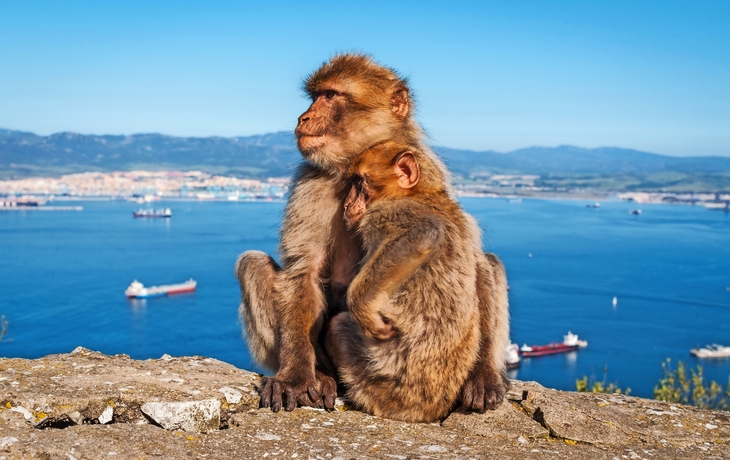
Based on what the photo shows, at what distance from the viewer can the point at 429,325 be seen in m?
2.63

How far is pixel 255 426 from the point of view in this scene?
2.47 meters

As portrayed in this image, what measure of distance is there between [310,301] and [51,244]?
6062cm

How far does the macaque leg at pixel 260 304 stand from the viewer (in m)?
3.11

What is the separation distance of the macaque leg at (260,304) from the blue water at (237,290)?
43.4 feet

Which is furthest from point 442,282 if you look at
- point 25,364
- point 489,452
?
point 25,364

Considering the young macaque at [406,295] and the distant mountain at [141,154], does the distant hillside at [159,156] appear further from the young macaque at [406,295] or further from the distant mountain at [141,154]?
the young macaque at [406,295]

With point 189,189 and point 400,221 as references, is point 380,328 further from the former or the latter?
point 189,189

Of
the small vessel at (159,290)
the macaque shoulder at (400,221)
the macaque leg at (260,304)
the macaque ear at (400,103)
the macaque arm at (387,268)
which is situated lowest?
the small vessel at (159,290)

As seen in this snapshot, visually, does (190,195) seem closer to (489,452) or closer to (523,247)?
(523,247)

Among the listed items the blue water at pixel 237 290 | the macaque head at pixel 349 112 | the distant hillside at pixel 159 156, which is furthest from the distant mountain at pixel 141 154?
the macaque head at pixel 349 112

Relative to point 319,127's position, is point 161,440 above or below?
below

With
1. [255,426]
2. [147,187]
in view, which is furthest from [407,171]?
[147,187]

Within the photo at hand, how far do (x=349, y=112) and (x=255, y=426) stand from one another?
A: 144 cm

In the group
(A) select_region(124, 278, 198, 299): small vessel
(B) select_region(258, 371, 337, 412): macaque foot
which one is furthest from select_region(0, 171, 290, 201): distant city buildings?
(B) select_region(258, 371, 337, 412): macaque foot
